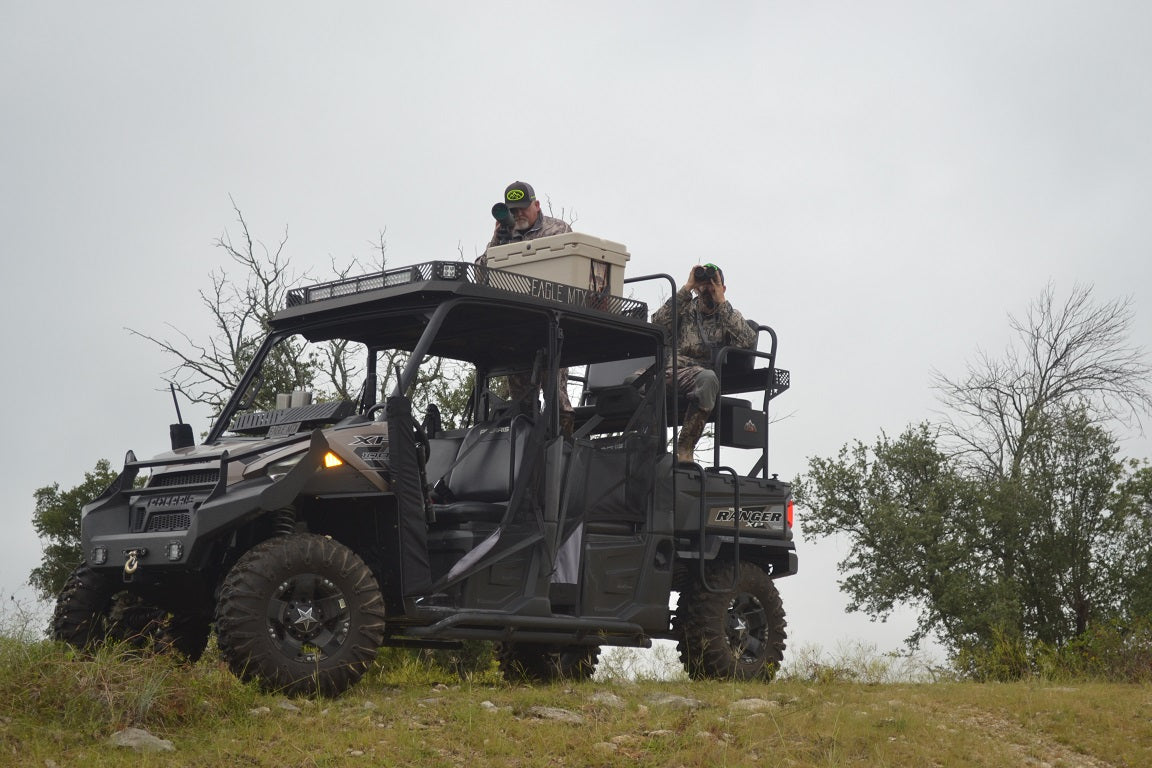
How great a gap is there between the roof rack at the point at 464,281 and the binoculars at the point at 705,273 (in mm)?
1431

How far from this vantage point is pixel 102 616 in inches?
351

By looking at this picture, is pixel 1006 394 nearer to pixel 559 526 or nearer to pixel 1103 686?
pixel 1103 686

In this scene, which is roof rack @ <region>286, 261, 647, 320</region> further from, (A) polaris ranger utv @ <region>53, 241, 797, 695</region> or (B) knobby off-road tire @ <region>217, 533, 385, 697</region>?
(B) knobby off-road tire @ <region>217, 533, 385, 697</region>

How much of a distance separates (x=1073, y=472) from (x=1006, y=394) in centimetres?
469

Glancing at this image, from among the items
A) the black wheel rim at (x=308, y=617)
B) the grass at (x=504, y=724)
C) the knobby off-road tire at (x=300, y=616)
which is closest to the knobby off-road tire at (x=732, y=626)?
the grass at (x=504, y=724)

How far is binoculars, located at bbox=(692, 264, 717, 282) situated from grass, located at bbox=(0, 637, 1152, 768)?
11.1 feet

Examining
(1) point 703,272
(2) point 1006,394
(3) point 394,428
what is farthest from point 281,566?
(2) point 1006,394

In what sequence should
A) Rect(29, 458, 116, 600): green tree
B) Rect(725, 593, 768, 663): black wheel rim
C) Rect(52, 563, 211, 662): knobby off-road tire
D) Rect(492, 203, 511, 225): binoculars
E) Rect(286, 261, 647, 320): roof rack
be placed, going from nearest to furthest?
Rect(52, 563, 211, 662): knobby off-road tire, Rect(286, 261, 647, 320): roof rack, Rect(492, 203, 511, 225): binoculars, Rect(725, 593, 768, 663): black wheel rim, Rect(29, 458, 116, 600): green tree

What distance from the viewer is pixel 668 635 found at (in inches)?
429

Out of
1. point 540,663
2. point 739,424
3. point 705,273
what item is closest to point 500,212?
point 705,273

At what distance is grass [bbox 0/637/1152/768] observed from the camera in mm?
6977

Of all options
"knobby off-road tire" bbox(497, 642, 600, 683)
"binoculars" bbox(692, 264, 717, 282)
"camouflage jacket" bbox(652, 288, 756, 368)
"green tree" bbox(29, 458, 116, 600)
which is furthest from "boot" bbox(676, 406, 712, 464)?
"green tree" bbox(29, 458, 116, 600)

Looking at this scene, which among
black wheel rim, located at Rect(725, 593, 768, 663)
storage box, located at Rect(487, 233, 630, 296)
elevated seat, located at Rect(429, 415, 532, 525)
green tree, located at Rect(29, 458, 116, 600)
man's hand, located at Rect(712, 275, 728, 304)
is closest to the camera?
elevated seat, located at Rect(429, 415, 532, 525)

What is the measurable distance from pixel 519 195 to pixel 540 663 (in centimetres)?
375
